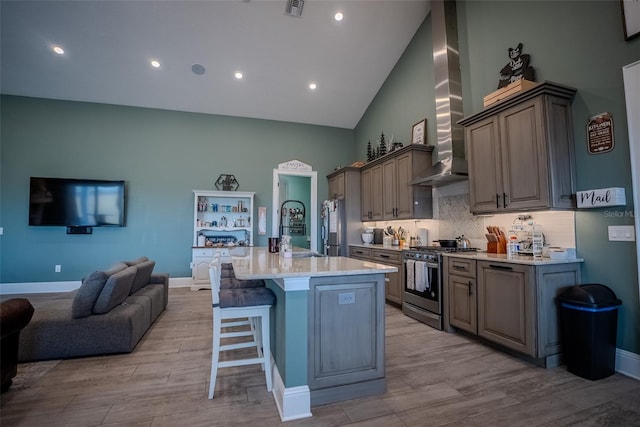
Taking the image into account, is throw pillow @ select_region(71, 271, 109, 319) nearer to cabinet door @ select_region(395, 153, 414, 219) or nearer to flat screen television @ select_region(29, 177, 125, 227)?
flat screen television @ select_region(29, 177, 125, 227)

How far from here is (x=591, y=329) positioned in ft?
7.50

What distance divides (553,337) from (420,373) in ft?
4.15

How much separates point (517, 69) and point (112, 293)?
4906mm

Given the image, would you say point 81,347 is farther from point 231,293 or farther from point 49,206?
point 49,206

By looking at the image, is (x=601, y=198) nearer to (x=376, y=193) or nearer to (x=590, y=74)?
(x=590, y=74)

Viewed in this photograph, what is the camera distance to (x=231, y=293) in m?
2.18

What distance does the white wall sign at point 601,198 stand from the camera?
2396 millimetres

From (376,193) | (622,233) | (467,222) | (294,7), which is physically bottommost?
(622,233)

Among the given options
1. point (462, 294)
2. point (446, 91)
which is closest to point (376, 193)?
point (446, 91)

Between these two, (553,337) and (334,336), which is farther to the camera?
(553,337)

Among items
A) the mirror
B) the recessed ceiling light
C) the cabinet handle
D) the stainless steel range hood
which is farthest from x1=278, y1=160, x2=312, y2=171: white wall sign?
the cabinet handle

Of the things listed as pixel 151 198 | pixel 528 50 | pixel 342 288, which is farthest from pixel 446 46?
pixel 151 198

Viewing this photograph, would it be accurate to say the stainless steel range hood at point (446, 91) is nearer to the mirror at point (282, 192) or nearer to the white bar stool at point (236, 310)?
the white bar stool at point (236, 310)

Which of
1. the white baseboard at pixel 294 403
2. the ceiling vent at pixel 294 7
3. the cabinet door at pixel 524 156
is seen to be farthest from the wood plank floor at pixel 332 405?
the ceiling vent at pixel 294 7
